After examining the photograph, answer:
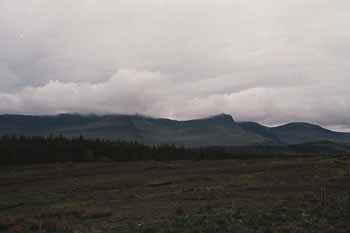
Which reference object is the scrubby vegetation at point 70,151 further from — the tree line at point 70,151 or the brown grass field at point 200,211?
the brown grass field at point 200,211

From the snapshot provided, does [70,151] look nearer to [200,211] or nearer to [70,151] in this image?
[70,151]

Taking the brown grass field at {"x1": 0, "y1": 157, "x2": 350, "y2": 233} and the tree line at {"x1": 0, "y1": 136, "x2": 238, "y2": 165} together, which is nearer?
the brown grass field at {"x1": 0, "y1": 157, "x2": 350, "y2": 233}

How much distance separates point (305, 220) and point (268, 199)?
8891mm

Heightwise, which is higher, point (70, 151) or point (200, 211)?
point (70, 151)

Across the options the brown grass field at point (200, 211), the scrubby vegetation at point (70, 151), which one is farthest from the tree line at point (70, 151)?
the brown grass field at point (200, 211)

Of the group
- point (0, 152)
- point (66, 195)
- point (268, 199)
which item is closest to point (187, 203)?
point (268, 199)

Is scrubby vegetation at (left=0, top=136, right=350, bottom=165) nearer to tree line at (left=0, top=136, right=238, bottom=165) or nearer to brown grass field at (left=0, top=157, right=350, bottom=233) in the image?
tree line at (left=0, top=136, right=238, bottom=165)

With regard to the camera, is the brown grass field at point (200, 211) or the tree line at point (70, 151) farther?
the tree line at point (70, 151)

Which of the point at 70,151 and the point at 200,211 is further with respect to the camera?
the point at 70,151

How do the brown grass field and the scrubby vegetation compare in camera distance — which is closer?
the brown grass field

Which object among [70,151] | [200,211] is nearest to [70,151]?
[70,151]

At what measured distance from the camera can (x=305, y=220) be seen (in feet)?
67.7

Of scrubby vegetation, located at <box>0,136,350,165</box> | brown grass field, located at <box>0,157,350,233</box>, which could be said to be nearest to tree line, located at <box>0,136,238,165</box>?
scrubby vegetation, located at <box>0,136,350,165</box>

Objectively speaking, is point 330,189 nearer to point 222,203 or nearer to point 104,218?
point 222,203
